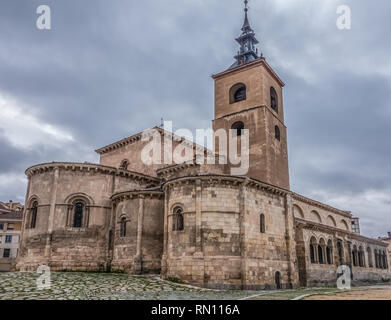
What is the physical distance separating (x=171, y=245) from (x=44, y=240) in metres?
8.34

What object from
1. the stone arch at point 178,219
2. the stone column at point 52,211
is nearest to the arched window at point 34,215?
the stone column at point 52,211

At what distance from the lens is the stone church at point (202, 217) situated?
65.0 feet

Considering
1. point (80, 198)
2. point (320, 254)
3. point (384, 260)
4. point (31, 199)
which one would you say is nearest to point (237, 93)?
point (320, 254)

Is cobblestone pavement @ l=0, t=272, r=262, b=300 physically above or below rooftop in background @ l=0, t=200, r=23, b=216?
below

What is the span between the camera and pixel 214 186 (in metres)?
20.4

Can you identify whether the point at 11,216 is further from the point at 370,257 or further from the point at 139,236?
the point at 370,257

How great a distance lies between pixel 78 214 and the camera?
23.9 m

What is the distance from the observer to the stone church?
19.8 metres

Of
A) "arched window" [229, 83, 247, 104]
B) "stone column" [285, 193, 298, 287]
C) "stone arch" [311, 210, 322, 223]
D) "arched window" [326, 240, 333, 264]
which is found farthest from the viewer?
"stone arch" [311, 210, 322, 223]

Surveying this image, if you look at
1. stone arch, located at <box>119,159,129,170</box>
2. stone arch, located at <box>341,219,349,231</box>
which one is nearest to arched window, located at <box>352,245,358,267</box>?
stone arch, located at <box>341,219,349,231</box>

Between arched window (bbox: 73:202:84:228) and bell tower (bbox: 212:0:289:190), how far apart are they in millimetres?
11745

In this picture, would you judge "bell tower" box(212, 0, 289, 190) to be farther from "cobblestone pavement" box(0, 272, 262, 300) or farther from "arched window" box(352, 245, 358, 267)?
"cobblestone pavement" box(0, 272, 262, 300)
